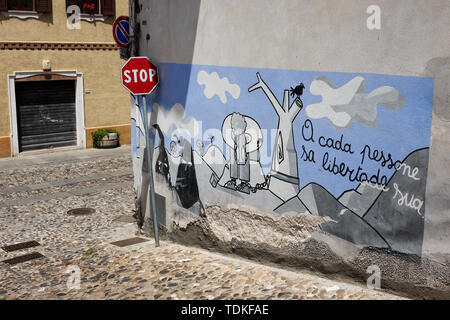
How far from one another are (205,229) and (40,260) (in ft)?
8.83

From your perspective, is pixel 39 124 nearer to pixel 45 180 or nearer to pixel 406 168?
pixel 45 180

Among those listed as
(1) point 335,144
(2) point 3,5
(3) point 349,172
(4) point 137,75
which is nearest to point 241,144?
(1) point 335,144

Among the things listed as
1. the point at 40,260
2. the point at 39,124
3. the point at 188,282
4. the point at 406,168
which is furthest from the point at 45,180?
the point at 406,168

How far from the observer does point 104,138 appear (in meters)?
18.7

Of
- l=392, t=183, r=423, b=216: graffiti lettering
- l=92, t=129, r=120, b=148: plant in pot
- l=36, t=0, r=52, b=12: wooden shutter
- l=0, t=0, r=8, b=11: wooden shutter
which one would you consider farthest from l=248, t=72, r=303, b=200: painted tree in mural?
l=92, t=129, r=120, b=148: plant in pot

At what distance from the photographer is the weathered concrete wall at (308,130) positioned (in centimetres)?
543

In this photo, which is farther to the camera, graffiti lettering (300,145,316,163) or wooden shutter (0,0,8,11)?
wooden shutter (0,0,8,11)

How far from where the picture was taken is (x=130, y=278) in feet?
24.2

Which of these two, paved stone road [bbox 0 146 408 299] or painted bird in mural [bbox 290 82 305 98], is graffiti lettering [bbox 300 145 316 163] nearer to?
painted bird in mural [bbox 290 82 305 98]

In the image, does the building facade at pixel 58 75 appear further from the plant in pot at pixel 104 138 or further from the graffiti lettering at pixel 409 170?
the graffiti lettering at pixel 409 170

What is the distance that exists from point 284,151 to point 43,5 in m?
12.8

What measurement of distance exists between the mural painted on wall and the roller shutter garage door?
9.96 meters

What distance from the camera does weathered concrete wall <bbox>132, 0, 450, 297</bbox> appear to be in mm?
5434

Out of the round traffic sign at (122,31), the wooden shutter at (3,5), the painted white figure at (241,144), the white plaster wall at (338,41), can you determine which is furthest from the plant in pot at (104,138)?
the painted white figure at (241,144)
